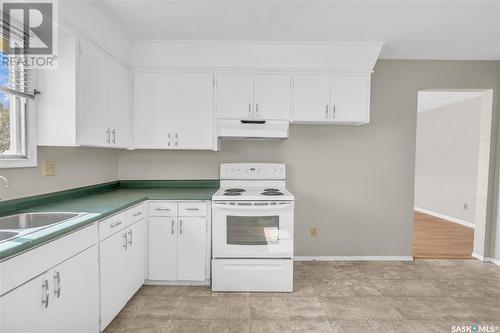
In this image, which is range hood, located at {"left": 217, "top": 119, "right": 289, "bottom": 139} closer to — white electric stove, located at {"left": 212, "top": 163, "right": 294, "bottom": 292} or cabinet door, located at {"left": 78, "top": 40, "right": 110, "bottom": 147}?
white electric stove, located at {"left": 212, "top": 163, "right": 294, "bottom": 292}

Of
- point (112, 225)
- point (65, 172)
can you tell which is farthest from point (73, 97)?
point (112, 225)

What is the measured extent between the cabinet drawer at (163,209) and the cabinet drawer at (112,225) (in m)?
0.42

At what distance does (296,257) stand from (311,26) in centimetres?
258

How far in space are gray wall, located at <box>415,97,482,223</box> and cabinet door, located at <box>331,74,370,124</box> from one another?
3.78 m

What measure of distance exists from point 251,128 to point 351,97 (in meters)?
1.14

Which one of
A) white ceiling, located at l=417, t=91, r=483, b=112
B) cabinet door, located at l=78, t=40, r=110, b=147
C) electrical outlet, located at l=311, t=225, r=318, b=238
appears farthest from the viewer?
white ceiling, located at l=417, t=91, r=483, b=112

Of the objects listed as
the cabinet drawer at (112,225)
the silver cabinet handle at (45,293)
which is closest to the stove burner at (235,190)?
the cabinet drawer at (112,225)

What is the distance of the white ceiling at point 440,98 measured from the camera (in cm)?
499

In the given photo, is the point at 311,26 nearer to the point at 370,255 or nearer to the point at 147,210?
the point at 147,210

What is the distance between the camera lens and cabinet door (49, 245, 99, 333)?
1.49 metres

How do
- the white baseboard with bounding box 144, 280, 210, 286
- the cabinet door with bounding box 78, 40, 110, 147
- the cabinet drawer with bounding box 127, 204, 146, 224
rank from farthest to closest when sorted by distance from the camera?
the white baseboard with bounding box 144, 280, 210, 286 → the cabinet drawer with bounding box 127, 204, 146, 224 → the cabinet door with bounding box 78, 40, 110, 147

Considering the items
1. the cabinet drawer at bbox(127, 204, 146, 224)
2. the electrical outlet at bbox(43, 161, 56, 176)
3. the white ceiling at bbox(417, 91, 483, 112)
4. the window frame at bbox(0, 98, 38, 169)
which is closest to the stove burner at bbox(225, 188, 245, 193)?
the cabinet drawer at bbox(127, 204, 146, 224)

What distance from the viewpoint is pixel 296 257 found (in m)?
3.47

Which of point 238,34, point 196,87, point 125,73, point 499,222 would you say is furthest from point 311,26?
point 499,222
